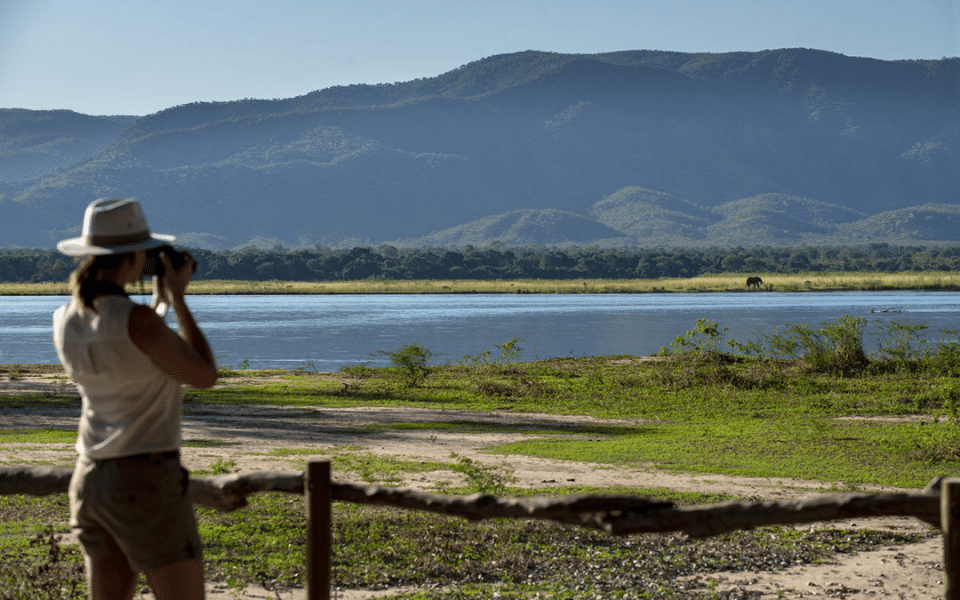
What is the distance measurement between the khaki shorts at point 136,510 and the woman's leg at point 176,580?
0.11 feet

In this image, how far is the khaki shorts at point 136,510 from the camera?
161 inches

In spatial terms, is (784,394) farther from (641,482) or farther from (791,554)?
(791,554)

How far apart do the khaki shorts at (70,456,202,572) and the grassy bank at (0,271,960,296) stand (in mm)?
127393

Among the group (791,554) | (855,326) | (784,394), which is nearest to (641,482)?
(791,554)

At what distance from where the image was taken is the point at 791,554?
30.5 feet

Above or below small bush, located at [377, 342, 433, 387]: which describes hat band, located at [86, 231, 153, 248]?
above

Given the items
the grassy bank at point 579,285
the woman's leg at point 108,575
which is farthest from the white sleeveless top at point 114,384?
the grassy bank at point 579,285

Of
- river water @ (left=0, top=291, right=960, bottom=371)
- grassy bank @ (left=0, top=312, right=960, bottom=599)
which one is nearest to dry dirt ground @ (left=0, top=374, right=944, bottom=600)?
grassy bank @ (left=0, top=312, right=960, bottom=599)

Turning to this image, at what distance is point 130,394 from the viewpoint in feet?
13.2

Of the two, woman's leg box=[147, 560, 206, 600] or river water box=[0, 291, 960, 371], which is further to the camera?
river water box=[0, 291, 960, 371]

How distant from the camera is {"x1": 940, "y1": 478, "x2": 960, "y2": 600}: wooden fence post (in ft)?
15.1

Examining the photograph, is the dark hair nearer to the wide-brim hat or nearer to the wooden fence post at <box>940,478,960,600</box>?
the wide-brim hat

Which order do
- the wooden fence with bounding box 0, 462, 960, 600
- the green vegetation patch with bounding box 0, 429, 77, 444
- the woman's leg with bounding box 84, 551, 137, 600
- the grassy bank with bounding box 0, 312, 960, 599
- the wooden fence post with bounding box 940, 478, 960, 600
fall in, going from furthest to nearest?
the green vegetation patch with bounding box 0, 429, 77, 444
the grassy bank with bounding box 0, 312, 960, 599
the wooden fence with bounding box 0, 462, 960, 600
the wooden fence post with bounding box 940, 478, 960, 600
the woman's leg with bounding box 84, 551, 137, 600

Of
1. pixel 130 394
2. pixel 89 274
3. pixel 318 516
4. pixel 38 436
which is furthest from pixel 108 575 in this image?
pixel 38 436
